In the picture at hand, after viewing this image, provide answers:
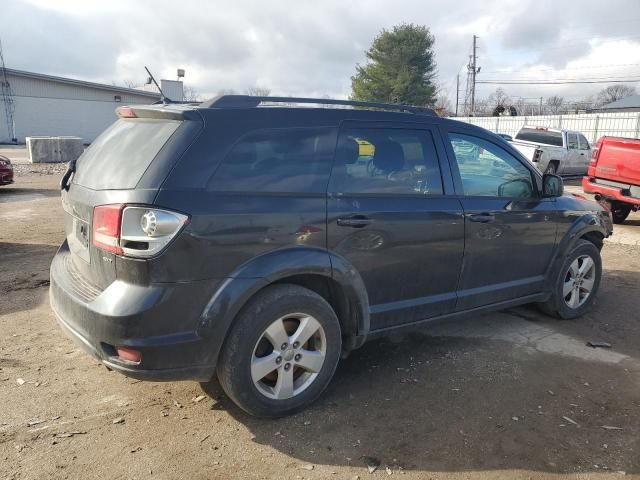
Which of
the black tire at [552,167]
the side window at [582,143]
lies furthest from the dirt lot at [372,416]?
the side window at [582,143]

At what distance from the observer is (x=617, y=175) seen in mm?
10156

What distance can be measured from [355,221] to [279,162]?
610 mm

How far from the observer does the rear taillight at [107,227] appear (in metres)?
2.76

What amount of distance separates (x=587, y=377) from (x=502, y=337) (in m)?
0.82

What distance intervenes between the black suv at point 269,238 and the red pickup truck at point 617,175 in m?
7.13

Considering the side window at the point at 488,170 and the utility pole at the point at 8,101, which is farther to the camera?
the utility pole at the point at 8,101

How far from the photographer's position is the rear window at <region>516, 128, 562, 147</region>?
1842 cm

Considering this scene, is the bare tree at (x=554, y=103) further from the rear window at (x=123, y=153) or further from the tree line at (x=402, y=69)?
the rear window at (x=123, y=153)

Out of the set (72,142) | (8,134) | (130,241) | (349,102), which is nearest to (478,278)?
(349,102)

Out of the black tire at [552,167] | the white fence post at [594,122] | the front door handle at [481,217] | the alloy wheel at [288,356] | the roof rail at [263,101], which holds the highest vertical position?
the white fence post at [594,122]

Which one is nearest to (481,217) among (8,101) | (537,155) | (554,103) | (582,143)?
(537,155)

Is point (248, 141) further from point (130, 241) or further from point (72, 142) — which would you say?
point (72, 142)

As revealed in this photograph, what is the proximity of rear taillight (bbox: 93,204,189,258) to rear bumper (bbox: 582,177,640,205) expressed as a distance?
9715mm

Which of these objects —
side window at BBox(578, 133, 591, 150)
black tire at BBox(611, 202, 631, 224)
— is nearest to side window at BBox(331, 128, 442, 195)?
black tire at BBox(611, 202, 631, 224)
